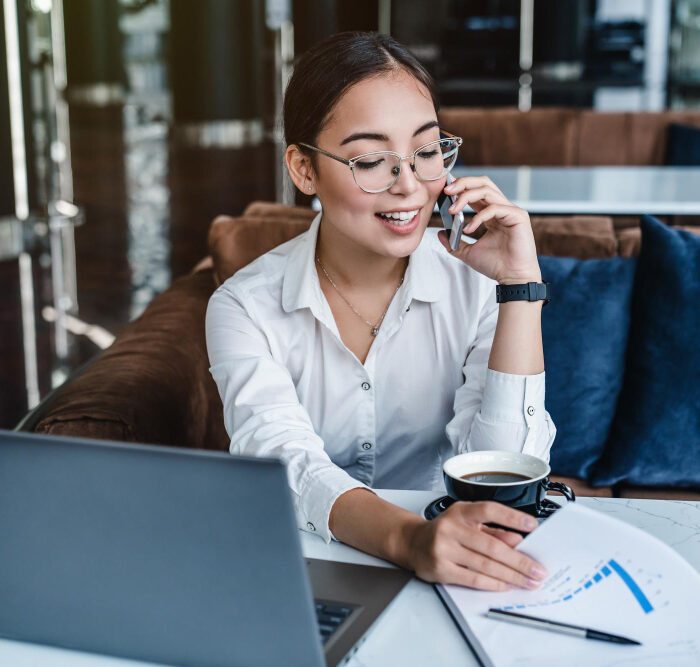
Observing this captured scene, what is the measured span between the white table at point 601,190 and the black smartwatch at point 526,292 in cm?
168

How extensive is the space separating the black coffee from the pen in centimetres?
21

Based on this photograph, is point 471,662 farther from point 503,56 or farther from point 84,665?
point 503,56

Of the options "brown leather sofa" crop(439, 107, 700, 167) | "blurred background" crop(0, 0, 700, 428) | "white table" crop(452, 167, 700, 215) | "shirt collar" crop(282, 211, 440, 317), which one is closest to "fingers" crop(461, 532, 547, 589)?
"shirt collar" crop(282, 211, 440, 317)

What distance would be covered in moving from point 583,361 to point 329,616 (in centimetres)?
131

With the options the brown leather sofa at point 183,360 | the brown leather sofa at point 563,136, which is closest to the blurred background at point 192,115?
the brown leather sofa at point 563,136

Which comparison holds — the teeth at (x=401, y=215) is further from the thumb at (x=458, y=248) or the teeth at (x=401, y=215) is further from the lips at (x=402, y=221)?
the thumb at (x=458, y=248)

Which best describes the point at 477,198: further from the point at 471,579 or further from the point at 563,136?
the point at 563,136

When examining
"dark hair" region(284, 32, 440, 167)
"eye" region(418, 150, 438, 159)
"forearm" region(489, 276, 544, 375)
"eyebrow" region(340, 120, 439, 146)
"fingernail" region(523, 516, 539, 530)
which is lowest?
"fingernail" region(523, 516, 539, 530)

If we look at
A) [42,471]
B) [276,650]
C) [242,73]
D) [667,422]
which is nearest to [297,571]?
[276,650]

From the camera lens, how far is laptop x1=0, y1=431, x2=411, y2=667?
29.9 inches

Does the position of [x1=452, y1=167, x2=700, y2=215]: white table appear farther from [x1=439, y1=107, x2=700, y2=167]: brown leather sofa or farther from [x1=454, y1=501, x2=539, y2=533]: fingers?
[x1=454, y1=501, x2=539, y2=533]: fingers

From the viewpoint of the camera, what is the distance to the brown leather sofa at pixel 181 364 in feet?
5.58

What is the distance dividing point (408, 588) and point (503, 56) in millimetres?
8625

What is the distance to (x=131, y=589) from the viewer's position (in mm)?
837
